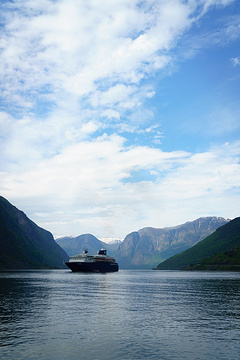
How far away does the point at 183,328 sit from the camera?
3666 cm

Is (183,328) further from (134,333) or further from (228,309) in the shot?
(228,309)

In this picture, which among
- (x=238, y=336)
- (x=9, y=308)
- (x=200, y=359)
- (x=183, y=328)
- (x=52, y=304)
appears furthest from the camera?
(x=52, y=304)

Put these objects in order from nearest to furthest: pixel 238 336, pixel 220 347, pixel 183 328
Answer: pixel 220 347 < pixel 238 336 < pixel 183 328

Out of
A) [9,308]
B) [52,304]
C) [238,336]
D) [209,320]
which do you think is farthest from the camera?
[52,304]

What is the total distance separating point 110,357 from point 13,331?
45.6 ft

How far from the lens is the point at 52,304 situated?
57406 millimetres

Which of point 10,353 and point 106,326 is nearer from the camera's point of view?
point 10,353

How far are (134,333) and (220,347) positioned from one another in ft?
30.7

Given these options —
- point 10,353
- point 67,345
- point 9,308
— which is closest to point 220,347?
point 67,345

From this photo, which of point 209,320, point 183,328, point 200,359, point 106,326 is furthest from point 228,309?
point 200,359

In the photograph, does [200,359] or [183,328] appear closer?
[200,359]

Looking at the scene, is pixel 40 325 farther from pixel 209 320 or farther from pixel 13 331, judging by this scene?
pixel 209 320

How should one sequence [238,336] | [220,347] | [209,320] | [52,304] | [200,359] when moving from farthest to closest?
[52,304]
[209,320]
[238,336]
[220,347]
[200,359]

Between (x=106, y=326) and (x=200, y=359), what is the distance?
15.6 meters
